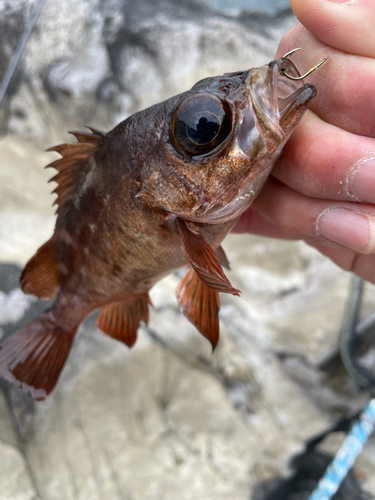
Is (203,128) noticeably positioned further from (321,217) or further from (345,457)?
(345,457)

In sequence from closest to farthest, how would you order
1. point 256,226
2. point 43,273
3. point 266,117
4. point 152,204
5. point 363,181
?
point 266,117, point 363,181, point 152,204, point 43,273, point 256,226

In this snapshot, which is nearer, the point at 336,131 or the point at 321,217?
the point at 336,131

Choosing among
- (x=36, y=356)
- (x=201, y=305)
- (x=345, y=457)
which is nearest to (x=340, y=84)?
(x=201, y=305)

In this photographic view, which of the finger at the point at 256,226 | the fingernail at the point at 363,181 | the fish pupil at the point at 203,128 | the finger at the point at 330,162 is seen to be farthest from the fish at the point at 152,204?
the finger at the point at 256,226

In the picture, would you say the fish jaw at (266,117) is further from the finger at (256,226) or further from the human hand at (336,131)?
the finger at (256,226)

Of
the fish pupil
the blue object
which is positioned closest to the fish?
the fish pupil

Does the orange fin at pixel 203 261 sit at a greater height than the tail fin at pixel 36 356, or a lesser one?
greater

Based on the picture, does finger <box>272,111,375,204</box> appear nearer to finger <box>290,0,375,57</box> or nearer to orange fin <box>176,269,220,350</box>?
finger <box>290,0,375,57</box>

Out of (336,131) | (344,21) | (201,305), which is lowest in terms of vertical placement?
(201,305)
